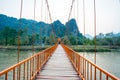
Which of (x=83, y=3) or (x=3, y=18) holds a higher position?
(x=3, y=18)

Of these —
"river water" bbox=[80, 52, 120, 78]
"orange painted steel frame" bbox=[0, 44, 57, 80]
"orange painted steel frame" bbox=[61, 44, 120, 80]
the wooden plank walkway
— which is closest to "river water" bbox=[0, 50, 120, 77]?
"river water" bbox=[80, 52, 120, 78]

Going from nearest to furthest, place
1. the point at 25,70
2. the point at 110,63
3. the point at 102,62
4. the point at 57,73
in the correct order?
the point at 25,70 < the point at 57,73 < the point at 110,63 < the point at 102,62

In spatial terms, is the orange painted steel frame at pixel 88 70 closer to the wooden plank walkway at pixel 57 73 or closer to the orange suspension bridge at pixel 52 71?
the orange suspension bridge at pixel 52 71

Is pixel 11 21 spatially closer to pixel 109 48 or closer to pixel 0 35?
pixel 0 35

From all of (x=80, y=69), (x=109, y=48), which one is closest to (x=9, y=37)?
(x=109, y=48)

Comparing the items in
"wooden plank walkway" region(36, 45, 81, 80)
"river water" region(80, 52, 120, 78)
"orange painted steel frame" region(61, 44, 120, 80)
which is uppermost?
"orange painted steel frame" region(61, 44, 120, 80)

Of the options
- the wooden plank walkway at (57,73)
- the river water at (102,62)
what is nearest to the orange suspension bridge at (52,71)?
the wooden plank walkway at (57,73)

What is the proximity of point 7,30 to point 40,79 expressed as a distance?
308 ft

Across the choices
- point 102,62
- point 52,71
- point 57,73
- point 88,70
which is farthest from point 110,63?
point 88,70

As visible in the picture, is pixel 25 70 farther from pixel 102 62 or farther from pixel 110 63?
pixel 102 62

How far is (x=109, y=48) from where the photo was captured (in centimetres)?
9006

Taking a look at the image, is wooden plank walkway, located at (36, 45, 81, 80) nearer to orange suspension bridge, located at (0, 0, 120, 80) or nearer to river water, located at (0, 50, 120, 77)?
orange suspension bridge, located at (0, 0, 120, 80)


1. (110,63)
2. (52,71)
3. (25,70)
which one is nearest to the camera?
(25,70)

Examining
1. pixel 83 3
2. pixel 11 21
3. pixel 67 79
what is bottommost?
pixel 67 79
